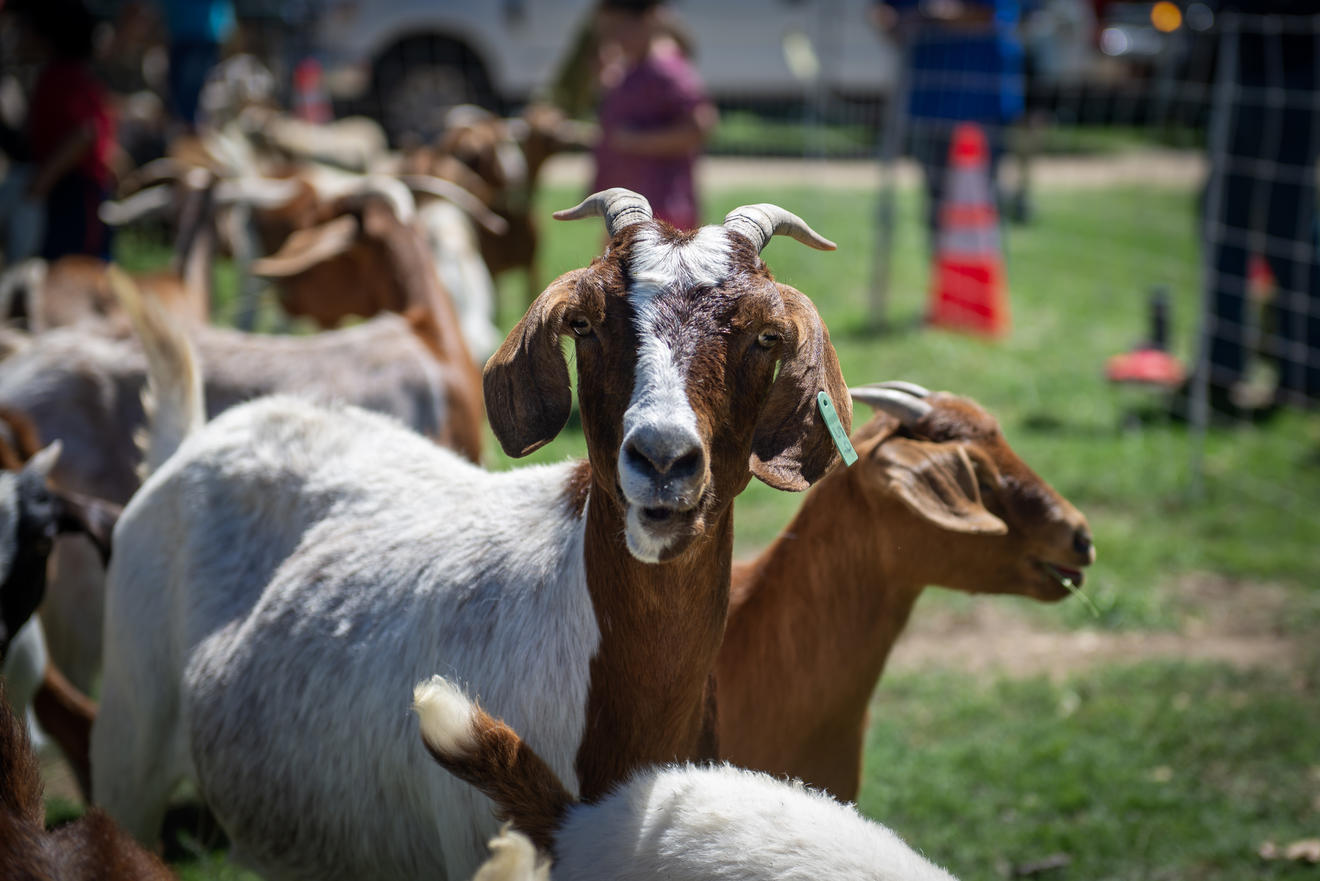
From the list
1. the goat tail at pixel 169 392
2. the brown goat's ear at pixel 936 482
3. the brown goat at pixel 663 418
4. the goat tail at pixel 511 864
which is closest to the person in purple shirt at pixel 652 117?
the goat tail at pixel 169 392

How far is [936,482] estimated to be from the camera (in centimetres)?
288

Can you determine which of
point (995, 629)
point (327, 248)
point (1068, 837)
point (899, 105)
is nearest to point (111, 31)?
point (899, 105)

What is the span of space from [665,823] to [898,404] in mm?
1403

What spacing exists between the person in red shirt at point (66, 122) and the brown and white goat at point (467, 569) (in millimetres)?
4528

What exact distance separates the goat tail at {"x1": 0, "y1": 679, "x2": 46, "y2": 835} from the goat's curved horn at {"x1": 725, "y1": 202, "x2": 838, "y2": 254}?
164 centimetres

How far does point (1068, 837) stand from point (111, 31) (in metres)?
15.0

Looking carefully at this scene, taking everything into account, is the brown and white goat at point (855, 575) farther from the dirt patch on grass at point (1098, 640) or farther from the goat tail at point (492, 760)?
the dirt patch on grass at point (1098, 640)

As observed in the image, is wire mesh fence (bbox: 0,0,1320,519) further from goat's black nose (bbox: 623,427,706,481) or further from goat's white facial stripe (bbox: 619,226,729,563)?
goat's black nose (bbox: 623,427,706,481)

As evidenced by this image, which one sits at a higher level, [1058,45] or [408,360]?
[1058,45]

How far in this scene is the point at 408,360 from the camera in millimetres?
4605

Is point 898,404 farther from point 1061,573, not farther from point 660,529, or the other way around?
point 660,529

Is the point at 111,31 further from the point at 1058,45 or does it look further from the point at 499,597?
the point at 499,597

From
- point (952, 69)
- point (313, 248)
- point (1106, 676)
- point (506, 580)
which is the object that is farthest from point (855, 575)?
point (952, 69)

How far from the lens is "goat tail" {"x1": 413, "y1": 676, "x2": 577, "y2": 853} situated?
2.00 m
